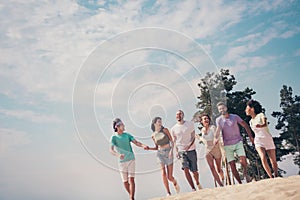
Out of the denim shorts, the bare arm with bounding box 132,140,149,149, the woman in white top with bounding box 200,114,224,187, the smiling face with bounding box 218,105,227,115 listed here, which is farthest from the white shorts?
the smiling face with bounding box 218,105,227,115

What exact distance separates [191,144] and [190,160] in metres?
0.41

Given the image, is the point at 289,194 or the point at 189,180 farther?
the point at 189,180

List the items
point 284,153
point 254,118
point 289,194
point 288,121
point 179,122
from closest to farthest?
1. point 289,194
2. point 254,118
3. point 179,122
4. point 284,153
5. point 288,121

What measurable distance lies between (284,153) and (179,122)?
1822cm

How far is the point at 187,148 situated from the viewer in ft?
26.6

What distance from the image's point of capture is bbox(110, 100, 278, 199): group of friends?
25.2 feet

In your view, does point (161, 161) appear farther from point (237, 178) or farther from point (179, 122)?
point (237, 178)

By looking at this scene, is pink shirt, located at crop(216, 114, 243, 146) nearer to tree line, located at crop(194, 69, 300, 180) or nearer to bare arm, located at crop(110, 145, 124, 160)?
bare arm, located at crop(110, 145, 124, 160)

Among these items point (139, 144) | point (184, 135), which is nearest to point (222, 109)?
point (184, 135)

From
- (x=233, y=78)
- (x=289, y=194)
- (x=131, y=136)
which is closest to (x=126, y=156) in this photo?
(x=131, y=136)

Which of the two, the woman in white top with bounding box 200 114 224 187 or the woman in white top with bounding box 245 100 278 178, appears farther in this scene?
the woman in white top with bounding box 200 114 224 187

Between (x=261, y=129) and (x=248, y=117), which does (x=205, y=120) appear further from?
(x=248, y=117)

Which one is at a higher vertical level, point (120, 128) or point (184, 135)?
point (120, 128)

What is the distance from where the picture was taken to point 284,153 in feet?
77.1
